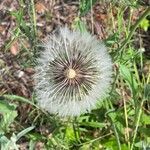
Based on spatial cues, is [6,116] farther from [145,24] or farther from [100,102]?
[145,24]

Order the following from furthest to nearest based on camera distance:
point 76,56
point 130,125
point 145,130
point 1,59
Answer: point 1,59 → point 130,125 → point 145,130 → point 76,56

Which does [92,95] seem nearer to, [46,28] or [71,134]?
[71,134]

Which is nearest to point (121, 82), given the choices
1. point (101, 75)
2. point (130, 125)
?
point (130, 125)

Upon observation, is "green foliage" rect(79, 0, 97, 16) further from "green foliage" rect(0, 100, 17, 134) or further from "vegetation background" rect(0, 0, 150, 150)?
"green foliage" rect(0, 100, 17, 134)

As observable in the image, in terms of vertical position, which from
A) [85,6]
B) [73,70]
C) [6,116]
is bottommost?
[6,116]

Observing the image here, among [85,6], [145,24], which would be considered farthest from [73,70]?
[145,24]

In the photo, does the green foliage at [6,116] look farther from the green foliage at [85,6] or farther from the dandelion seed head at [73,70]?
the green foliage at [85,6]

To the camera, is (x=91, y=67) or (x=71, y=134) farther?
(x=71, y=134)
